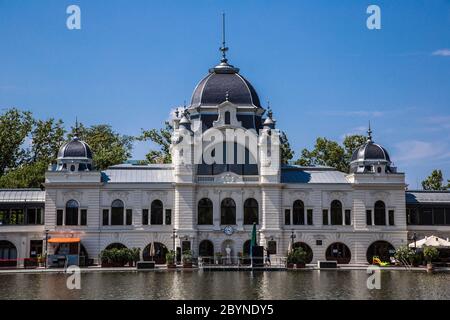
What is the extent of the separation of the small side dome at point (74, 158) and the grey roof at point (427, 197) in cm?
3190

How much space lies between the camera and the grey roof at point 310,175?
71.8m

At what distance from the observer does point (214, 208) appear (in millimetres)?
69625

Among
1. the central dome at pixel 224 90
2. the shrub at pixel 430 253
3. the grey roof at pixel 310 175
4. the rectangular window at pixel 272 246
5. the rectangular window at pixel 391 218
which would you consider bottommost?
the shrub at pixel 430 253

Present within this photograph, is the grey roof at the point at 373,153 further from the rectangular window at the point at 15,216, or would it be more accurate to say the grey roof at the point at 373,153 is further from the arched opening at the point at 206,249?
the rectangular window at the point at 15,216

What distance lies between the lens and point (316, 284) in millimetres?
44469

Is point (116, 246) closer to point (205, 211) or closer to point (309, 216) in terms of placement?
point (205, 211)

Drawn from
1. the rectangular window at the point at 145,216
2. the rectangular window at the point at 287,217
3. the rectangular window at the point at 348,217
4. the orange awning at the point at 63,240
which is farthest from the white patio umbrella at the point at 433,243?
the orange awning at the point at 63,240

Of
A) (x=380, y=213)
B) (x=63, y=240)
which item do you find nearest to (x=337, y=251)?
(x=380, y=213)

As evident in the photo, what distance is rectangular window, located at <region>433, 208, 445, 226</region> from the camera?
7269 centimetres

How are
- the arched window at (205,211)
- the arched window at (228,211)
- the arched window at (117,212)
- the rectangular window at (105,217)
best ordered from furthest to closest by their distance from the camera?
1. the arched window at (228,211)
2. the arched window at (205,211)
3. the arched window at (117,212)
4. the rectangular window at (105,217)
